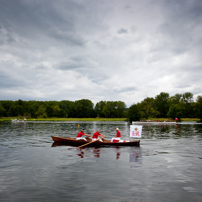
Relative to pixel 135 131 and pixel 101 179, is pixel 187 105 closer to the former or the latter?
pixel 135 131

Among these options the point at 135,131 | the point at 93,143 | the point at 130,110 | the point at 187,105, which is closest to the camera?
the point at 135,131

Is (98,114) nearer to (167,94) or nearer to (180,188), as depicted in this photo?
(167,94)

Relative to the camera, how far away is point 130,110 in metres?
125

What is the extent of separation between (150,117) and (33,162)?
435ft

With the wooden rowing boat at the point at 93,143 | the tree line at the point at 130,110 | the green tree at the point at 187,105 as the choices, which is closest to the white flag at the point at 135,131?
the wooden rowing boat at the point at 93,143

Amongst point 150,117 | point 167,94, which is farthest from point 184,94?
point 150,117

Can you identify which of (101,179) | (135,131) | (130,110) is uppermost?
(130,110)

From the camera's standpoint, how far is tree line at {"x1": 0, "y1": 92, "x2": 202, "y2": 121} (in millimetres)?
138500

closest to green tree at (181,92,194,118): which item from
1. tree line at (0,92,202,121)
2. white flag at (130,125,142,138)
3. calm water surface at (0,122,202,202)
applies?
tree line at (0,92,202,121)

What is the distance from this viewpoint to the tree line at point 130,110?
13850 cm

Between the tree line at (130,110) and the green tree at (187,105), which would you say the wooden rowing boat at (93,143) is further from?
the green tree at (187,105)

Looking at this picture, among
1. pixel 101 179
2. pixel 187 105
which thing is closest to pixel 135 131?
pixel 101 179

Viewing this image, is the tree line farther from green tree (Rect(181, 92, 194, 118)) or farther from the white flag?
the white flag

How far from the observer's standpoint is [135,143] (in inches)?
1042
